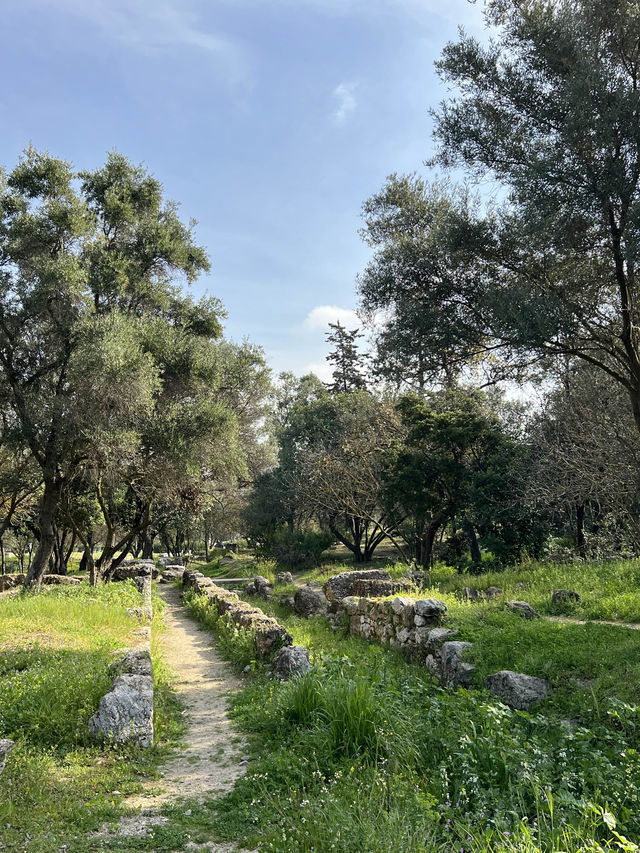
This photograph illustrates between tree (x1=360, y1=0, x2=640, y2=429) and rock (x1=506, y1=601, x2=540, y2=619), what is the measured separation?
3.85 m

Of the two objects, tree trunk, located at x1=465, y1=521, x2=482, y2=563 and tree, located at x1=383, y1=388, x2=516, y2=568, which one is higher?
tree, located at x1=383, y1=388, x2=516, y2=568

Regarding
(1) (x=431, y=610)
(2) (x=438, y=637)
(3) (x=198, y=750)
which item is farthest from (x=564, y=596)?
(3) (x=198, y=750)

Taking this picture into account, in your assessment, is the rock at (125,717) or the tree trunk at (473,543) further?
the tree trunk at (473,543)

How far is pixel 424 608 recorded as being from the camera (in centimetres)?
953

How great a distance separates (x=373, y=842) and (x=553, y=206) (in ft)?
29.1

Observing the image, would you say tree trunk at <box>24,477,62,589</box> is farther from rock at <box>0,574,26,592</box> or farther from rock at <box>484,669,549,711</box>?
rock at <box>484,669,549,711</box>

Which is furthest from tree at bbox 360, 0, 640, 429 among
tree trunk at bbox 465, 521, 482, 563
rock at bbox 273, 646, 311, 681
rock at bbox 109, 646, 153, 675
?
tree trunk at bbox 465, 521, 482, 563

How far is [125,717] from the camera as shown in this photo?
5.88 metres

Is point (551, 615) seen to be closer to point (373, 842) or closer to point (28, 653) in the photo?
point (373, 842)

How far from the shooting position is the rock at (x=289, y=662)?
7719 mm

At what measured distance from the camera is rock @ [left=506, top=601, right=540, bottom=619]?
9.40 meters

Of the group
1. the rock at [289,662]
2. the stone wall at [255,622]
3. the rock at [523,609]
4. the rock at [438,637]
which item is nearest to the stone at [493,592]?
the rock at [523,609]

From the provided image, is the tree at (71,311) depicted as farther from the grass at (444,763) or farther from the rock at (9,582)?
the grass at (444,763)

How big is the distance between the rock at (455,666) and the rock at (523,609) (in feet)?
5.96
